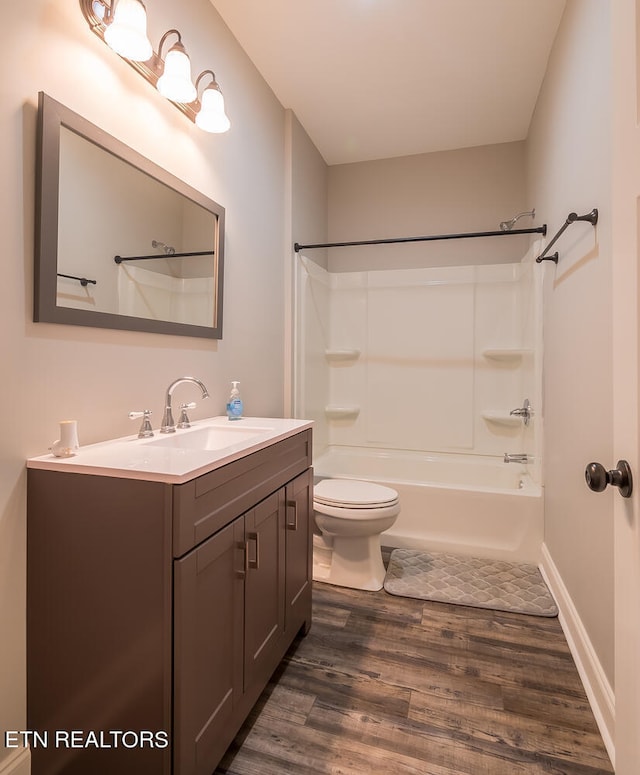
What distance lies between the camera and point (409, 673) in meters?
1.60

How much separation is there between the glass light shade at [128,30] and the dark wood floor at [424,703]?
213 cm

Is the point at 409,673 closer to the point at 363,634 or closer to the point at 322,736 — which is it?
the point at 363,634

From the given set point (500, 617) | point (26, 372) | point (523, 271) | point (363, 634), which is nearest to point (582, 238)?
point (523, 271)

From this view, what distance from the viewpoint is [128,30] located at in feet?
4.30

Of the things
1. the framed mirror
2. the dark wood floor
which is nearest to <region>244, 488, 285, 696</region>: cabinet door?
the dark wood floor

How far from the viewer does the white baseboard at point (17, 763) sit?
1.07 m

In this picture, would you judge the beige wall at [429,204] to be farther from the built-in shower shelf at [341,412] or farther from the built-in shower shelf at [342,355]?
the built-in shower shelf at [341,412]

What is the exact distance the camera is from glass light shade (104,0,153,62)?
130 centimetres

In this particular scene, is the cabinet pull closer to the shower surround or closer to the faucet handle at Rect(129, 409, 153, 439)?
the faucet handle at Rect(129, 409, 153, 439)

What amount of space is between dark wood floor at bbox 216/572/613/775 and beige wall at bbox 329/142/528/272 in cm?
255

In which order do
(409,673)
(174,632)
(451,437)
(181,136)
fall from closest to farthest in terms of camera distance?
(174,632) → (409,673) → (181,136) → (451,437)

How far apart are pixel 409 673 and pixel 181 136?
2250 mm

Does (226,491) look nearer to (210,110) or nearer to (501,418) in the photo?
(210,110)

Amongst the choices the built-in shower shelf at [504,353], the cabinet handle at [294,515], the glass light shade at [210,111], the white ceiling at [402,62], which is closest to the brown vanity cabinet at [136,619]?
the cabinet handle at [294,515]
